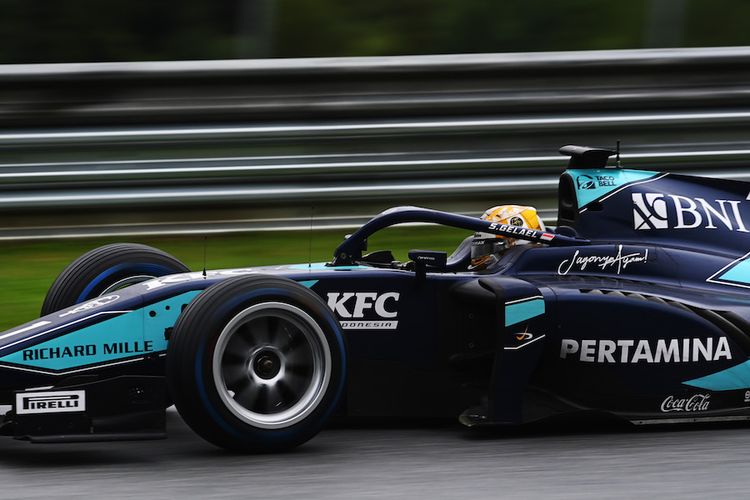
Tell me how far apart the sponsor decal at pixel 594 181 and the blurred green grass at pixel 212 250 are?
3.12 m

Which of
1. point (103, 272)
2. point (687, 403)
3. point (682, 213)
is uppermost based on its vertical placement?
point (682, 213)

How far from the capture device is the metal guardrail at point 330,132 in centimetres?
998

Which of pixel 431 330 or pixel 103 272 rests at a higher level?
pixel 103 272

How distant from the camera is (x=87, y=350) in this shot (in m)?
5.47

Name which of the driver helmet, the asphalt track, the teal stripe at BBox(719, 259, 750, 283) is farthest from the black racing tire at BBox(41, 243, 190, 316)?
the teal stripe at BBox(719, 259, 750, 283)

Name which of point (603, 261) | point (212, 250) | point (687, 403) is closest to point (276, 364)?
point (603, 261)

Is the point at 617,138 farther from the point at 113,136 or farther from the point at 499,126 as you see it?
the point at 113,136

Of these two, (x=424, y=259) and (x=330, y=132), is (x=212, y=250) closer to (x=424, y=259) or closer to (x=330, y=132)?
(x=330, y=132)

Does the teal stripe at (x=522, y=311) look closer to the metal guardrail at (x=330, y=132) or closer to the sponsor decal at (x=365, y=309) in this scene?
the sponsor decal at (x=365, y=309)

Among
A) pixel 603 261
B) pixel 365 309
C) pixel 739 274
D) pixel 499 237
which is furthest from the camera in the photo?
pixel 499 237

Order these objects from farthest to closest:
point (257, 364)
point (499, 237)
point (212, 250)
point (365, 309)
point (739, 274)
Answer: point (212, 250), point (499, 237), point (739, 274), point (365, 309), point (257, 364)

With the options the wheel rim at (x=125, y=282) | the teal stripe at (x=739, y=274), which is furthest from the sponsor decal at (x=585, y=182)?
the wheel rim at (x=125, y=282)

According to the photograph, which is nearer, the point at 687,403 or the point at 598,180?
the point at 687,403

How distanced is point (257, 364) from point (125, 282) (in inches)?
55.6
